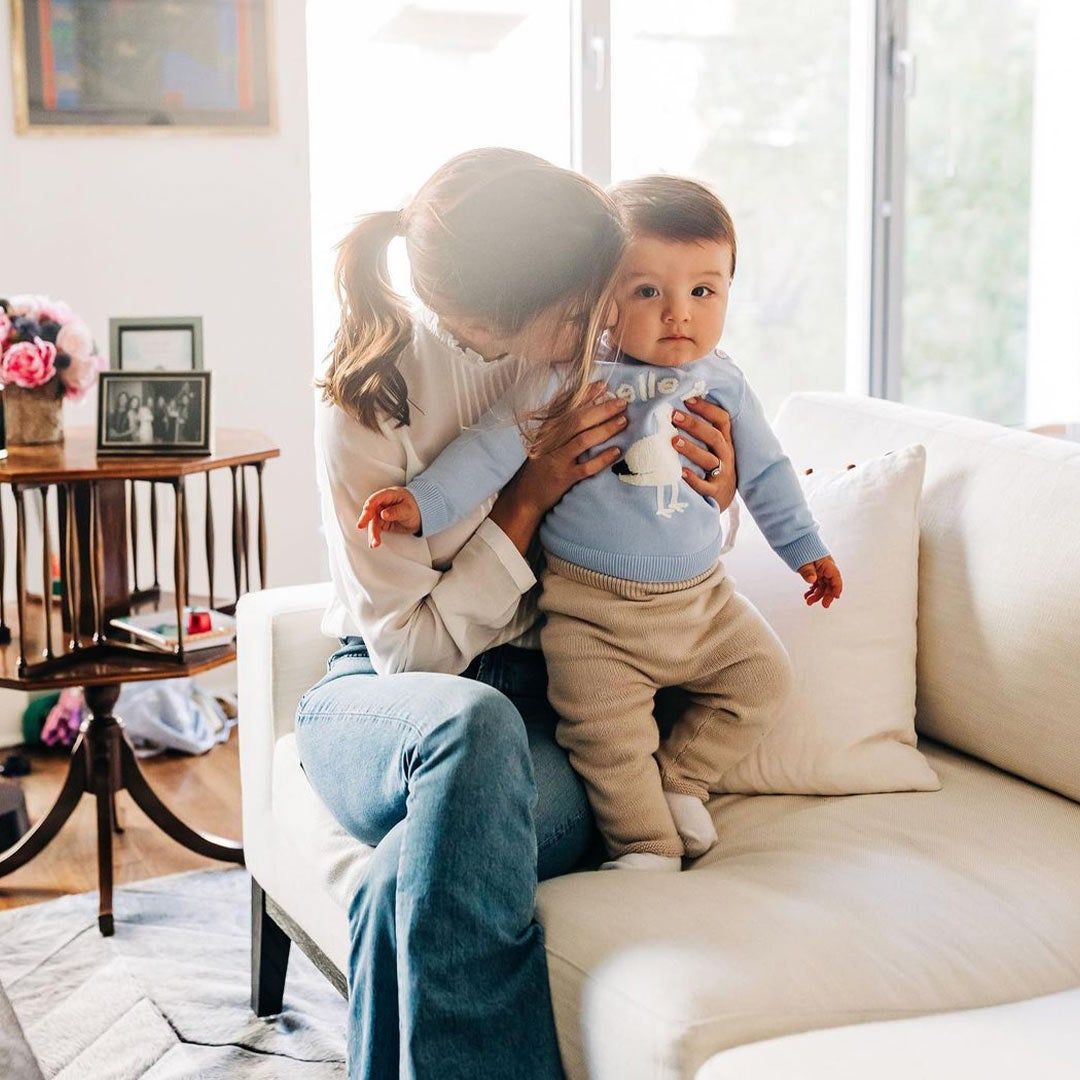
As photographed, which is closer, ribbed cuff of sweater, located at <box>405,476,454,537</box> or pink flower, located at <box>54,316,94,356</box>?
ribbed cuff of sweater, located at <box>405,476,454,537</box>

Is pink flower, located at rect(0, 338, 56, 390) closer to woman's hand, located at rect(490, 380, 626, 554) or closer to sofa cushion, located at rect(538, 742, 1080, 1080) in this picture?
woman's hand, located at rect(490, 380, 626, 554)

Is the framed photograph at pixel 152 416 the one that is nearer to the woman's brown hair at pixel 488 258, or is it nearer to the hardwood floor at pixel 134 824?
the hardwood floor at pixel 134 824

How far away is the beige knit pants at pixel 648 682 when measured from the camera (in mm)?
1483

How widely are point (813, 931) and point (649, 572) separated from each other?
0.44 metres

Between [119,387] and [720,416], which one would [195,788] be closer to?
[119,387]

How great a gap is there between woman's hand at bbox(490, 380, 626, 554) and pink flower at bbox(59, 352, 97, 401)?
1073mm

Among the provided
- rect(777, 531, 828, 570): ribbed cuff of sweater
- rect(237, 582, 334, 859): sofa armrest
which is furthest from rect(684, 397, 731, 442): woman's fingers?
rect(237, 582, 334, 859): sofa armrest

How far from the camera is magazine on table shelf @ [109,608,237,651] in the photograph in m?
2.23

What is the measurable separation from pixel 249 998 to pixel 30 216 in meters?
1.89

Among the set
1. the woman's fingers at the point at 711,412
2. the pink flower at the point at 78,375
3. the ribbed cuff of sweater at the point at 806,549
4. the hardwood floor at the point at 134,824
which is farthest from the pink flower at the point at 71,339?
the ribbed cuff of sweater at the point at 806,549

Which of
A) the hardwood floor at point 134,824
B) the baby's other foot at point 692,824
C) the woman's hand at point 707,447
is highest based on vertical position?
the woman's hand at point 707,447

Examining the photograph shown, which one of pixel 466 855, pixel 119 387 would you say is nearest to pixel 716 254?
pixel 466 855

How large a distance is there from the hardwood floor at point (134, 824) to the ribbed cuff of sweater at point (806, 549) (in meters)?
1.34

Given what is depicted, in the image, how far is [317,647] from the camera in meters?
1.81
